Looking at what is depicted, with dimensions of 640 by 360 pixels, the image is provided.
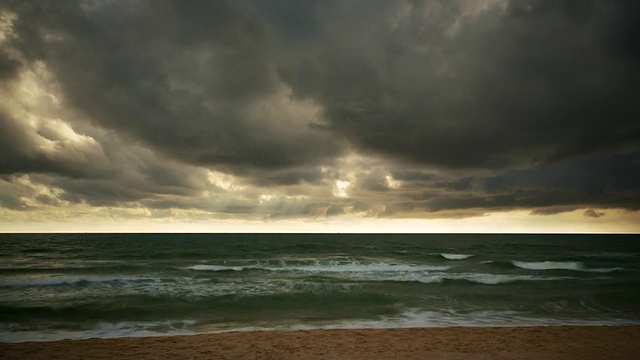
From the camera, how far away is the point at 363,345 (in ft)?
35.8

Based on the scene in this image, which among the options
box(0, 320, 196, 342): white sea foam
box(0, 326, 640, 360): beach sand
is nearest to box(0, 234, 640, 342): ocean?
box(0, 320, 196, 342): white sea foam

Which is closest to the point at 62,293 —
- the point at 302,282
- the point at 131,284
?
the point at 131,284

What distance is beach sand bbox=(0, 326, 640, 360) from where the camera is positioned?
9.93 m

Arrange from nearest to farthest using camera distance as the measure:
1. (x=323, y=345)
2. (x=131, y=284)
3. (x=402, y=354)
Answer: (x=402, y=354), (x=323, y=345), (x=131, y=284)

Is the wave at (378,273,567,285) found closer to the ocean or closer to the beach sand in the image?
the ocean

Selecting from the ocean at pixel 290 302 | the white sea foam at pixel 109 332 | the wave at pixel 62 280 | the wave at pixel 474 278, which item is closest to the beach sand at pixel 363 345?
the white sea foam at pixel 109 332

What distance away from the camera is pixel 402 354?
1007 cm

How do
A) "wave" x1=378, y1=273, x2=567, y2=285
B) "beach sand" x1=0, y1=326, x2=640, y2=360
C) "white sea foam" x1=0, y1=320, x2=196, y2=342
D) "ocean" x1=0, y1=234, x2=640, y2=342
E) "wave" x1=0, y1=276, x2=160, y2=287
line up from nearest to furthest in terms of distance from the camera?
"beach sand" x1=0, y1=326, x2=640, y2=360, "white sea foam" x1=0, y1=320, x2=196, y2=342, "ocean" x1=0, y1=234, x2=640, y2=342, "wave" x1=0, y1=276, x2=160, y2=287, "wave" x1=378, y1=273, x2=567, y2=285

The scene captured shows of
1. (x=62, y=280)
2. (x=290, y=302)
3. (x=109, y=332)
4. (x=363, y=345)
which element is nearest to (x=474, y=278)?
(x=290, y=302)

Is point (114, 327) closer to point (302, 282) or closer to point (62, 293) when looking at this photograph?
point (62, 293)

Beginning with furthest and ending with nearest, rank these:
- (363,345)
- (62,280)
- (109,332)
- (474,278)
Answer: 1. (474,278)
2. (62,280)
3. (109,332)
4. (363,345)

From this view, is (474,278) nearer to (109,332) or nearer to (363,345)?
(363,345)

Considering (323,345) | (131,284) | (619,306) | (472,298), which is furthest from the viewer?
(131,284)

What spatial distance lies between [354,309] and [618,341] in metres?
10.4
